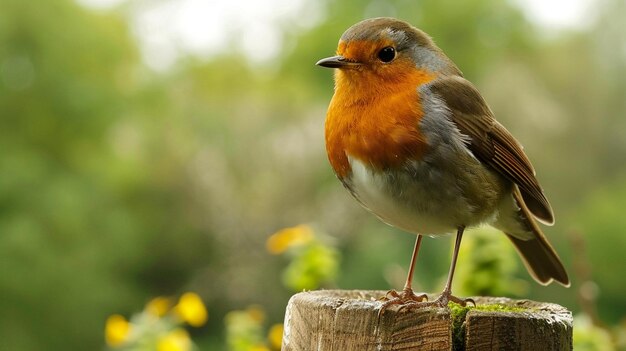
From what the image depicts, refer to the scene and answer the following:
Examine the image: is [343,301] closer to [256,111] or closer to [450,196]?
[450,196]

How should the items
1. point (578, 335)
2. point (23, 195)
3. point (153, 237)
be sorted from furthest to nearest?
1. point (153, 237)
2. point (23, 195)
3. point (578, 335)

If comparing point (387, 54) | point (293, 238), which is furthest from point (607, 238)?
point (387, 54)

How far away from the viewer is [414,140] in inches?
86.0

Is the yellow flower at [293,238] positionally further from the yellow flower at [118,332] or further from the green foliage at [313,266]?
the yellow flower at [118,332]

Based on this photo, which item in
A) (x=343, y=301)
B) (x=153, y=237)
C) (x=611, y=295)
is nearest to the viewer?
(x=343, y=301)

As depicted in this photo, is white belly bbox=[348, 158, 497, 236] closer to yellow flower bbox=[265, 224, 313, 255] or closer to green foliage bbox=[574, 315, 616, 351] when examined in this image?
green foliage bbox=[574, 315, 616, 351]

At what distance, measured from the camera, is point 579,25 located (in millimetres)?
12406

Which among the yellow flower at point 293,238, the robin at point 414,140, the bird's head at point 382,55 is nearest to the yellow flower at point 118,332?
the yellow flower at point 293,238

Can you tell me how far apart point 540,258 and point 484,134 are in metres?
0.56

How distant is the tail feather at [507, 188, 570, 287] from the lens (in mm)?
2729

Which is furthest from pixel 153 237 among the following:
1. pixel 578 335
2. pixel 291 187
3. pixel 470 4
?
pixel 578 335

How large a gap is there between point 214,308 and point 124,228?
2193 millimetres

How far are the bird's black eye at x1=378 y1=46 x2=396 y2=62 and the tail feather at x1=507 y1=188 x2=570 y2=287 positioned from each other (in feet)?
2.32

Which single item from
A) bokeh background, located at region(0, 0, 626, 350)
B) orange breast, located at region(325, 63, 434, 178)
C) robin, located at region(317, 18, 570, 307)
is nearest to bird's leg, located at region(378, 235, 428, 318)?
robin, located at region(317, 18, 570, 307)
